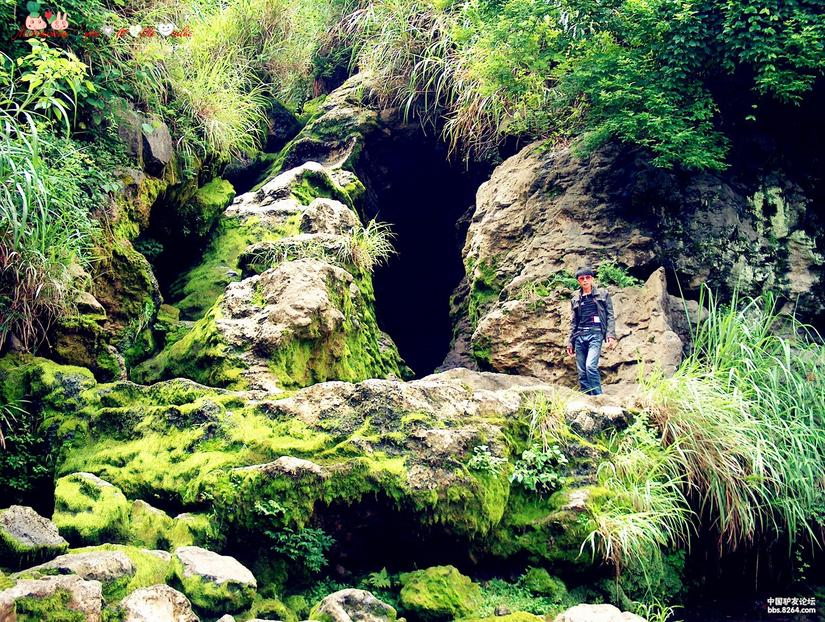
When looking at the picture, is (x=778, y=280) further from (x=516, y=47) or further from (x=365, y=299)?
(x=365, y=299)

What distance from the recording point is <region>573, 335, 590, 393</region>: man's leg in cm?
700

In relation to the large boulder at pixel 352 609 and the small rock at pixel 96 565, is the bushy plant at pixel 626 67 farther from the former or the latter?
the small rock at pixel 96 565

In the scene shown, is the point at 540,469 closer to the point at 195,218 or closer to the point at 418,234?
the point at 195,218

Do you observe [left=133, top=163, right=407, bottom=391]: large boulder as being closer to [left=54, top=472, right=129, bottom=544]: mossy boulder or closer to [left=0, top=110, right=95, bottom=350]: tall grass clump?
[left=0, top=110, right=95, bottom=350]: tall grass clump

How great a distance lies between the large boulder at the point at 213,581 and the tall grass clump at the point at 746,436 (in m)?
3.40

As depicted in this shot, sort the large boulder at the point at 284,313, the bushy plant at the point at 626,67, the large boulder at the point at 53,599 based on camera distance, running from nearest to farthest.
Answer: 1. the large boulder at the point at 53,599
2. the large boulder at the point at 284,313
3. the bushy plant at the point at 626,67

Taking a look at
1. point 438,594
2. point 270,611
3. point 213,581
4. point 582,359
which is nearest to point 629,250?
point 582,359

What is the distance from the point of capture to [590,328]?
6.98 m

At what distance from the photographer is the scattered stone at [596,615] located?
12.8 feet

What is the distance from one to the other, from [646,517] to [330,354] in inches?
119

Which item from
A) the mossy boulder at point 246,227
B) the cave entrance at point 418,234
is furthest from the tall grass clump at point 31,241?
the cave entrance at point 418,234

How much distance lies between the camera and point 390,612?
3.93 m

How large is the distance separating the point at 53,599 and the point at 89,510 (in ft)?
3.93

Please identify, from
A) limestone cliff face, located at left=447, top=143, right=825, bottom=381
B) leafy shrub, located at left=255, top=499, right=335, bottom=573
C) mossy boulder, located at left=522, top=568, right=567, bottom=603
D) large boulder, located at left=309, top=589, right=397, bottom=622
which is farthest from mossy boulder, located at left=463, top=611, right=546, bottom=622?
limestone cliff face, located at left=447, top=143, right=825, bottom=381
